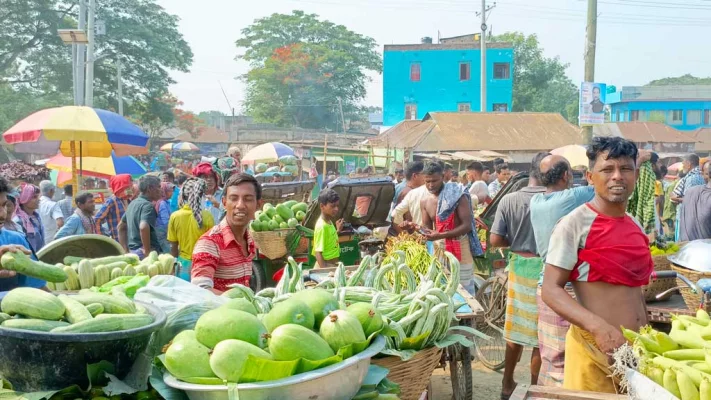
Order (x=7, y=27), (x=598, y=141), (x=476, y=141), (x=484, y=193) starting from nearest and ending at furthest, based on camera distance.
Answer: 1. (x=598, y=141)
2. (x=484, y=193)
3. (x=476, y=141)
4. (x=7, y=27)

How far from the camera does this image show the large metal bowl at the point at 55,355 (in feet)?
A: 7.09

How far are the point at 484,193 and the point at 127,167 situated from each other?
23.7 feet

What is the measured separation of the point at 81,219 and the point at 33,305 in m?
6.39

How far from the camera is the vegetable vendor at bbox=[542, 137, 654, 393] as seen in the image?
3.24m

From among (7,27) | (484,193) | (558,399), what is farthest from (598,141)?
(7,27)

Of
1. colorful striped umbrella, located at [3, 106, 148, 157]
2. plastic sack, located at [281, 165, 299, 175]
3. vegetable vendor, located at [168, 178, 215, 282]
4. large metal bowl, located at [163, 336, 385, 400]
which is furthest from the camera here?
plastic sack, located at [281, 165, 299, 175]

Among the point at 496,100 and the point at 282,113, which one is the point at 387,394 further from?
the point at 282,113

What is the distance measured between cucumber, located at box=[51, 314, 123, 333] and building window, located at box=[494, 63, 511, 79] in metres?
45.2

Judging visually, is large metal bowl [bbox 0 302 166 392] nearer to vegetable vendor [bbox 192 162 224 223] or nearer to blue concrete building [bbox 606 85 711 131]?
vegetable vendor [bbox 192 162 224 223]

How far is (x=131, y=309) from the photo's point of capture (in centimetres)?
259

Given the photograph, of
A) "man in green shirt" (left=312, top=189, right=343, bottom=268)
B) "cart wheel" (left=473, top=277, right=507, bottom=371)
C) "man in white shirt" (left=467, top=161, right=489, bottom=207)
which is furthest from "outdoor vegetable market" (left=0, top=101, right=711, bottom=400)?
"man in white shirt" (left=467, top=161, right=489, bottom=207)

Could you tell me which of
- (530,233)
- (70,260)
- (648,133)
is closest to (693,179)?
(530,233)

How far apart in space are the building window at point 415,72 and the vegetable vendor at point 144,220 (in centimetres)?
3954

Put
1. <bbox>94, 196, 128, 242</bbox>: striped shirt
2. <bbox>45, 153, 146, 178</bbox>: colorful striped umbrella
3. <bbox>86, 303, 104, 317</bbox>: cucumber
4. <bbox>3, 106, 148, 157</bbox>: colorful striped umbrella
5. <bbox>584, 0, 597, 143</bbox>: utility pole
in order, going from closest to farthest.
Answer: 1. <bbox>86, 303, 104, 317</bbox>: cucumber
2. <bbox>3, 106, 148, 157</bbox>: colorful striped umbrella
3. <bbox>94, 196, 128, 242</bbox>: striped shirt
4. <bbox>45, 153, 146, 178</bbox>: colorful striped umbrella
5. <bbox>584, 0, 597, 143</bbox>: utility pole
